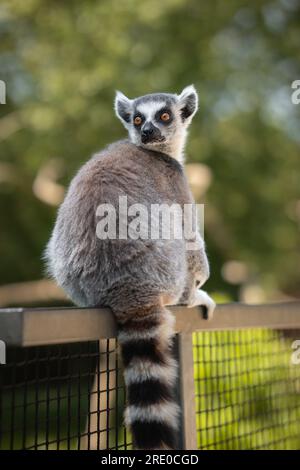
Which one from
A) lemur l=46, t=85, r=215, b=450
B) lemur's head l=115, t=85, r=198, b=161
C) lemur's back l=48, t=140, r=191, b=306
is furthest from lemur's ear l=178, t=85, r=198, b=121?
lemur's back l=48, t=140, r=191, b=306

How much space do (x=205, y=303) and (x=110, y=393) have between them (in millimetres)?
1092

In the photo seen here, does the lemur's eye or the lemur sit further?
the lemur's eye

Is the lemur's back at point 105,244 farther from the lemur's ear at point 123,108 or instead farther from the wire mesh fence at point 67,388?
the lemur's ear at point 123,108

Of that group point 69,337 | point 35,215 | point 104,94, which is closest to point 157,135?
point 69,337

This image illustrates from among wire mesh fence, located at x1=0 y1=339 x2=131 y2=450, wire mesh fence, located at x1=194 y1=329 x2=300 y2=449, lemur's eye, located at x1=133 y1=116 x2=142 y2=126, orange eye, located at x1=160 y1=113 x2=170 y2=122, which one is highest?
orange eye, located at x1=160 y1=113 x2=170 y2=122

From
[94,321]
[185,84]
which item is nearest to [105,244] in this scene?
[94,321]

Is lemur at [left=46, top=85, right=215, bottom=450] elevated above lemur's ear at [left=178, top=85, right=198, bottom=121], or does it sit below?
below

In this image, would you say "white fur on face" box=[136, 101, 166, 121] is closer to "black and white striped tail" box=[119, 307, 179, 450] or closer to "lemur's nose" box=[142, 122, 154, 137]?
"lemur's nose" box=[142, 122, 154, 137]

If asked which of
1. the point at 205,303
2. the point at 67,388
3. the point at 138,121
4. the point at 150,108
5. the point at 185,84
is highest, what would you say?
the point at 185,84

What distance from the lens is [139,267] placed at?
303 cm

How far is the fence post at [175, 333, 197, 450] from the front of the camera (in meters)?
2.84

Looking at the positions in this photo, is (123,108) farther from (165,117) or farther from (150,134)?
(150,134)

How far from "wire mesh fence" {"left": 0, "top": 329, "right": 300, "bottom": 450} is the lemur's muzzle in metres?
1.21
